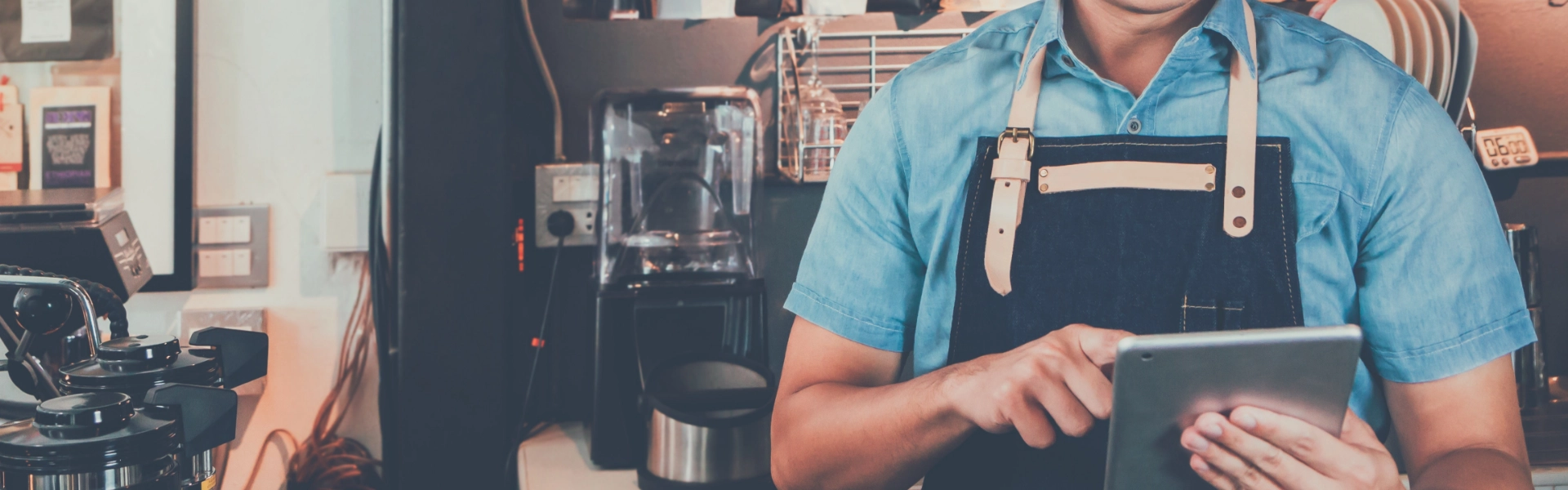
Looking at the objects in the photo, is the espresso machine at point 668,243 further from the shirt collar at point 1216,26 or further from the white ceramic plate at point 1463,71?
the white ceramic plate at point 1463,71

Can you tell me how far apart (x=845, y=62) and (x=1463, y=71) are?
45.0 inches

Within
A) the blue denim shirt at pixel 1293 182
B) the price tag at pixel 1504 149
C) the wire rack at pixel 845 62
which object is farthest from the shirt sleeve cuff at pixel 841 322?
the price tag at pixel 1504 149

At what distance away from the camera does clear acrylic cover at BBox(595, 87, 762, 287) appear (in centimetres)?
165

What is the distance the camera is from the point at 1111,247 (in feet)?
3.06

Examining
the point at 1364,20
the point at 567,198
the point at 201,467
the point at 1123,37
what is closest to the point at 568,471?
the point at 567,198

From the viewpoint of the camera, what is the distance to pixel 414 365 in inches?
60.7

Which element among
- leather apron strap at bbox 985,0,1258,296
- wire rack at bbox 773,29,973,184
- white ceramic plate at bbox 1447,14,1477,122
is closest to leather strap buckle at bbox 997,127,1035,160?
leather apron strap at bbox 985,0,1258,296

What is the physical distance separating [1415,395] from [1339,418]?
11.0 inches

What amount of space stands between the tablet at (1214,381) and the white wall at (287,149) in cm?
165

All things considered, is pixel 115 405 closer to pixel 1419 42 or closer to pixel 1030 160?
pixel 1030 160

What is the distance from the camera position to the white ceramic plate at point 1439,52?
1.69m

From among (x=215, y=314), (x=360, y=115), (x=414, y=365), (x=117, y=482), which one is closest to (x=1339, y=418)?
(x=117, y=482)

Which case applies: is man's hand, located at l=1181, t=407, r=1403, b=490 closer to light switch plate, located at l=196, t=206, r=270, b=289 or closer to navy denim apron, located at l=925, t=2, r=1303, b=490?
navy denim apron, located at l=925, t=2, r=1303, b=490

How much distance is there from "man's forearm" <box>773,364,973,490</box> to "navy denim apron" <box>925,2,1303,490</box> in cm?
13
